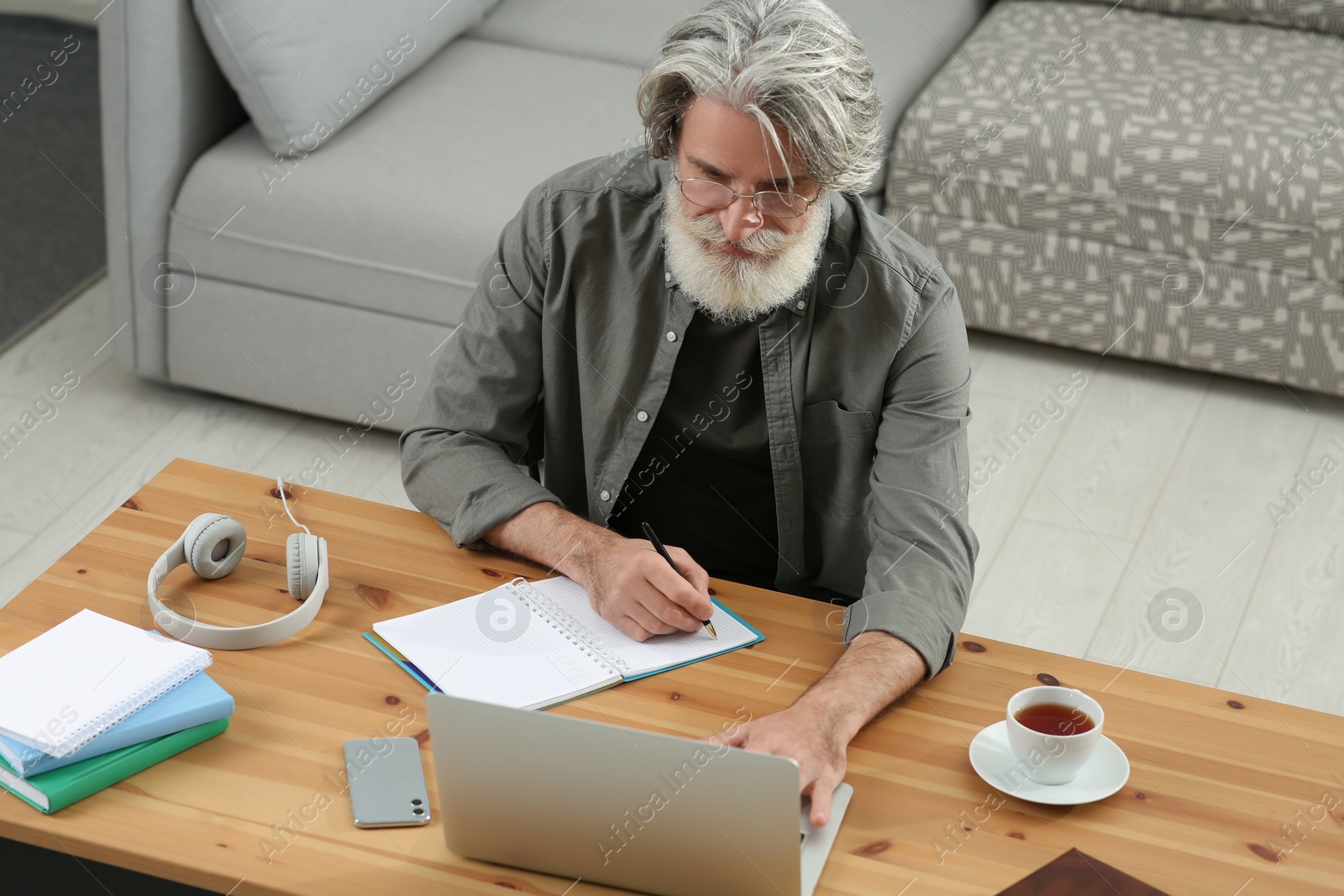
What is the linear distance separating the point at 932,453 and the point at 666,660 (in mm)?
397

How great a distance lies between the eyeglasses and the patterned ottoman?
1.65 meters

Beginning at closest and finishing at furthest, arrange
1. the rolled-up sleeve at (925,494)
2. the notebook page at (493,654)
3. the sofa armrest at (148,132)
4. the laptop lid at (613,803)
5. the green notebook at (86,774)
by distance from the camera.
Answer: the laptop lid at (613,803), the green notebook at (86,774), the notebook page at (493,654), the rolled-up sleeve at (925,494), the sofa armrest at (148,132)

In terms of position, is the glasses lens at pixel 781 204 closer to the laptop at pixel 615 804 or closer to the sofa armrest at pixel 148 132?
the laptop at pixel 615 804

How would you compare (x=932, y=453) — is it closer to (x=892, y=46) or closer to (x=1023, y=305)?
(x=1023, y=305)

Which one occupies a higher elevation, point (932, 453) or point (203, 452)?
point (932, 453)

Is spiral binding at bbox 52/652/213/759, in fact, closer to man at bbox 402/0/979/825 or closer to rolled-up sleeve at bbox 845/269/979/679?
man at bbox 402/0/979/825

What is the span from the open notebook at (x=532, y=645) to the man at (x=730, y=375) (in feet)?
0.09

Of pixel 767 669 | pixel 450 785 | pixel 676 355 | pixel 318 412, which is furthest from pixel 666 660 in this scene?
pixel 318 412

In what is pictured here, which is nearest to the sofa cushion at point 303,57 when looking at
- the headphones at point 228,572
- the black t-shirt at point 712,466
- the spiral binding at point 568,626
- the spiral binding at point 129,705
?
the black t-shirt at point 712,466

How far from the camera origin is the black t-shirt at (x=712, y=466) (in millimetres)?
1631

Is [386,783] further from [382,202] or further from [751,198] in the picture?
[382,202]

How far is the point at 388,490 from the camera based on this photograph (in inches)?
104

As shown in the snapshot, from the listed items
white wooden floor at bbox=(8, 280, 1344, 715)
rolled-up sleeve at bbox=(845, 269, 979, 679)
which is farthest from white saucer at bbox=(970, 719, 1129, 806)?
white wooden floor at bbox=(8, 280, 1344, 715)

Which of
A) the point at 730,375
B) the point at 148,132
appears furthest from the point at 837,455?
the point at 148,132
